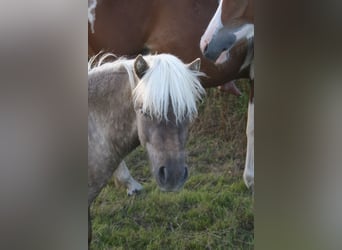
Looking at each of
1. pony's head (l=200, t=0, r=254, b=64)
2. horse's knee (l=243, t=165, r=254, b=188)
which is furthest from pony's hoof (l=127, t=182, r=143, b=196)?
pony's head (l=200, t=0, r=254, b=64)

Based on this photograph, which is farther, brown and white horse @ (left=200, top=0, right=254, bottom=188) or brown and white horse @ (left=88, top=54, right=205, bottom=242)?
brown and white horse @ (left=200, top=0, right=254, bottom=188)

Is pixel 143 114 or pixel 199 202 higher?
pixel 143 114

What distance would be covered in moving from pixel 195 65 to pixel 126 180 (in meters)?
0.74

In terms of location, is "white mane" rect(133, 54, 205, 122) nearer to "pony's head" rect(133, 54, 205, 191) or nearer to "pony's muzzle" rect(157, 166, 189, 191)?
"pony's head" rect(133, 54, 205, 191)

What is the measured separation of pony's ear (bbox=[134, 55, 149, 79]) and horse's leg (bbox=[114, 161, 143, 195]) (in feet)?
1.67

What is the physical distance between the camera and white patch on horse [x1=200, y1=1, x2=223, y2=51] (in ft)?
8.45

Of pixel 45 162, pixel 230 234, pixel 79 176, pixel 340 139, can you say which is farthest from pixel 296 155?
pixel 45 162

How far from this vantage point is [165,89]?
8.05 ft

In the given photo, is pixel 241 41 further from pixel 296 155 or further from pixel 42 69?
pixel 42 69

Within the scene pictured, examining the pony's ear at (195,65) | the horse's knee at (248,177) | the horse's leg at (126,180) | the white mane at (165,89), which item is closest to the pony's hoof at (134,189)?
the horse's leg at (126,180)

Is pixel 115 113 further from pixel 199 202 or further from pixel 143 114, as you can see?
pixel 199 202

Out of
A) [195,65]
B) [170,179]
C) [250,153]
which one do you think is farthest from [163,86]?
[250,153]

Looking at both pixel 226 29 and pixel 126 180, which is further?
pixel 226 29

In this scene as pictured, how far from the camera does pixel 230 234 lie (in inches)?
102
